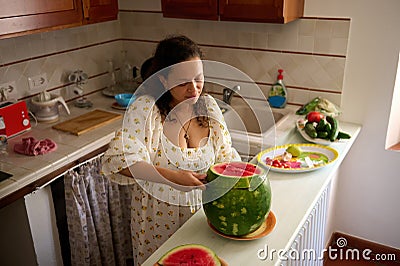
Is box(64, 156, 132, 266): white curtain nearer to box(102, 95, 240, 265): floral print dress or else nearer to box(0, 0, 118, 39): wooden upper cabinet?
box(102, 95, 240, 265): floral print dress

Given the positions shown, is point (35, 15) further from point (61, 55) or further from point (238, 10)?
point (238, 10)

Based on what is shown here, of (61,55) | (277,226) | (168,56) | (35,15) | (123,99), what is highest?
(35,15)

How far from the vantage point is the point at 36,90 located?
2.34 m

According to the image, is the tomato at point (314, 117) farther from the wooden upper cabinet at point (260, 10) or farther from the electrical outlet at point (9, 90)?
the electrical outlet at point (9, 90)

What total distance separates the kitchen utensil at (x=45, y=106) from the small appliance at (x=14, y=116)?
11cm

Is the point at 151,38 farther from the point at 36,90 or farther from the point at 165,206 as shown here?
the point at 165,206

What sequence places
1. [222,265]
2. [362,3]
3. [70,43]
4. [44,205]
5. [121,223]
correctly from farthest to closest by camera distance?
[70,43] < [121,223] < [362,3] < [44,205] < [222,265]

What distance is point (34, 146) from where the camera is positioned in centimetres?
191

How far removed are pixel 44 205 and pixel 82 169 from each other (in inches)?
9.4

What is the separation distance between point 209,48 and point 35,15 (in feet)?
3.46

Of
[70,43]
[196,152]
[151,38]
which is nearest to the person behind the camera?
[196,152]

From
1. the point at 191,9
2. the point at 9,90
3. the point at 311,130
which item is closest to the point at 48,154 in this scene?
the point at 9,90

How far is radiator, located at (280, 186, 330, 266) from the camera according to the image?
5.09 ft

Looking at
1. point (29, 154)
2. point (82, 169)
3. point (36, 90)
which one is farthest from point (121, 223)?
point (36, 90)
